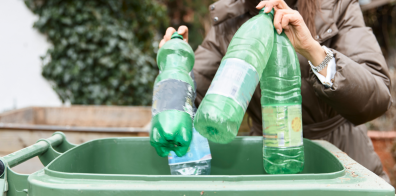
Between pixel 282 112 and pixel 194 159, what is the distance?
12.8 inches

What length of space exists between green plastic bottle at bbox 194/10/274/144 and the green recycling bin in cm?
12

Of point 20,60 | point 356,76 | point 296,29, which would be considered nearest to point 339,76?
point 356,76

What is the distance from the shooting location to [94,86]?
414 centimetres

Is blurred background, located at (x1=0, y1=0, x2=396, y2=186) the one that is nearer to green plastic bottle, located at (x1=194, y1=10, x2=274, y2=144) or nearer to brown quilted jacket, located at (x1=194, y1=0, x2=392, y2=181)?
brown quilted jacket, located at (x1=194, y1=0, x2=392, y2=181)

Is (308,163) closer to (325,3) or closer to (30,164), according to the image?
(325,3)

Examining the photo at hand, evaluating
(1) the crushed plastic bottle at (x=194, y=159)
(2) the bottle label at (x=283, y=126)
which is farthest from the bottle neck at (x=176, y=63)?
(2) the bottle label at (x=283, y=126)

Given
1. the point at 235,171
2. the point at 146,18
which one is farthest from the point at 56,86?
the point at 235,171

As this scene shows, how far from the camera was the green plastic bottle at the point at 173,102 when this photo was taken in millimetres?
914

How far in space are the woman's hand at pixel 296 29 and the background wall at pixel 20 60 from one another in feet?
12.1

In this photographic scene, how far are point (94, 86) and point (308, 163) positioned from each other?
3.45 m

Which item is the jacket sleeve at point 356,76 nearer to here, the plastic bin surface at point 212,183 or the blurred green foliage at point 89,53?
the plastic bin surface at point 212,183

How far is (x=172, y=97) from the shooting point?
3.22ft

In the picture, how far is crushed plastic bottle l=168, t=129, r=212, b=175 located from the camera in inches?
42.3

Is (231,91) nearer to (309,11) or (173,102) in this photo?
(173,102)
